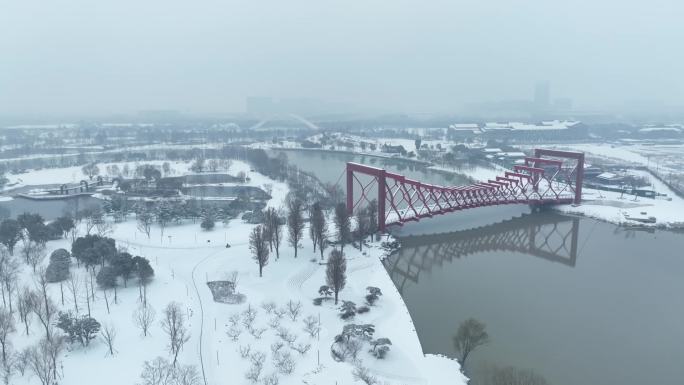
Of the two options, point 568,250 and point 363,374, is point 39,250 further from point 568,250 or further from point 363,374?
point 568,250

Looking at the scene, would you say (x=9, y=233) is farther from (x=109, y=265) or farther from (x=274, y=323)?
(x=274, y=323)

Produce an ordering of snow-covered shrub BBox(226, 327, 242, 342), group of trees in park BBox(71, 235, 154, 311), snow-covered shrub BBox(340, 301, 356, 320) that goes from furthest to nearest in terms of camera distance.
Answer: group of trees in park BBox(71, 235, 154, 311)
snow-covered shrub BBox(340, 301, 356, 320)
snow-covered shrub BBox(226, 327, 242, 342)

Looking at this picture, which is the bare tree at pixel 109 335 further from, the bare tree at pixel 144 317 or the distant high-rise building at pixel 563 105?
the distant high-rise building at pixel 563 105

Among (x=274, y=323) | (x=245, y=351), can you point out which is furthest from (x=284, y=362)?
(x=274, y=323)

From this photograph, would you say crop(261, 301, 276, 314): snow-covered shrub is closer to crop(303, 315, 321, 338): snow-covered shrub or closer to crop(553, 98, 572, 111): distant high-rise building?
crop(303, 315, 321, 338): snow-covered shrub

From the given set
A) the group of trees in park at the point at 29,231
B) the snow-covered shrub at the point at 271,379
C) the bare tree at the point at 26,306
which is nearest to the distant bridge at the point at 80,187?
the group of trees in park at the point at 29,231

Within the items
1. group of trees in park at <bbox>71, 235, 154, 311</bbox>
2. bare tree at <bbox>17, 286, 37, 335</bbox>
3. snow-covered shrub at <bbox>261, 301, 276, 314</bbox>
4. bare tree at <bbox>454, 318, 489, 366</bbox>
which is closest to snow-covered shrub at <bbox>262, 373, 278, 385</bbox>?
snow-covered shrub at <bbox>261, 301, 276, 314</bbox>
